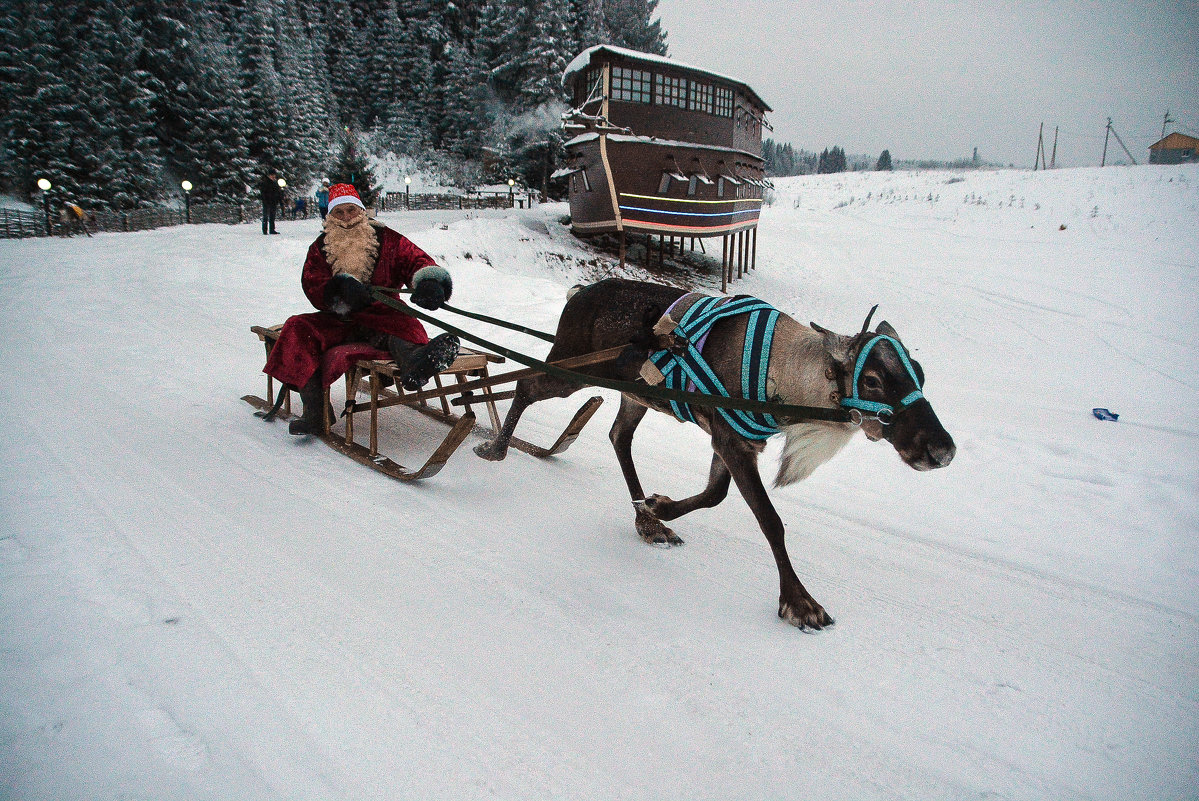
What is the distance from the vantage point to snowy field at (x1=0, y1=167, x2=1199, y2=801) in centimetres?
195

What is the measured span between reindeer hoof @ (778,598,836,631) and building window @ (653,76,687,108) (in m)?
20.5

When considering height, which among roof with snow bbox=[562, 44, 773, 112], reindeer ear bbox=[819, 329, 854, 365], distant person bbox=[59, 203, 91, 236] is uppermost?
roof with snow bbox=[562, 44, 773, 112]

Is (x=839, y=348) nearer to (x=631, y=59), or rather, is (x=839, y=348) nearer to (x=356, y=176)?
(x=631, y=59)

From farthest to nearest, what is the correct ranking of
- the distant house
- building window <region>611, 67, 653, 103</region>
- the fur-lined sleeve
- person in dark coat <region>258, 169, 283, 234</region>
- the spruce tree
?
the distant house, the spruce tree, building window <region>611, 67, 653, 103</region>, person in dark coat <region>258, 169, 283, 234</region>, the fur-lined sleeve

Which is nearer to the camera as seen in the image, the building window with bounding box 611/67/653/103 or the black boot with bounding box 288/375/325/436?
the black boot with bounding box 288/375/325/436

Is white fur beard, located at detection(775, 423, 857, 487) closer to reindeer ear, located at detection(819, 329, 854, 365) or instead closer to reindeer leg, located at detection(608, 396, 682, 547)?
reindeer ear, located at detection(819, 329, 854, 365)

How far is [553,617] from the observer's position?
8.97 feet

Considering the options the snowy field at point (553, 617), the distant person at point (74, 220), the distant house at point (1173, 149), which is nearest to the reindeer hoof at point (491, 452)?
the snowy field at point (553, 617)

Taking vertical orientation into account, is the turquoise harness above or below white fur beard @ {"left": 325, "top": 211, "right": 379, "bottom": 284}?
below

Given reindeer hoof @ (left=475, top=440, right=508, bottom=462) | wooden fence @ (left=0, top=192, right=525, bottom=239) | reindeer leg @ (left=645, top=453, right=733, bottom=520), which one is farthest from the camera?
wooden fence @ (left=0, top=192, right=525, bottom=239)

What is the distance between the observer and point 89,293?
9375mm

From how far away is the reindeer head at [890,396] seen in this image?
2.47m

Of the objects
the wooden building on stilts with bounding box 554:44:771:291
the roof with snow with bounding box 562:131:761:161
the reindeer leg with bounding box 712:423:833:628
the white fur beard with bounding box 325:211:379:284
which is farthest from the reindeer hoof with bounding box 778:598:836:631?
the roof with snow with bounding box 562:131:761:161

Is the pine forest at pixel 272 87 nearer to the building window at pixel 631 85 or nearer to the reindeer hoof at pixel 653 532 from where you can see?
the building window at pixel 631 85
